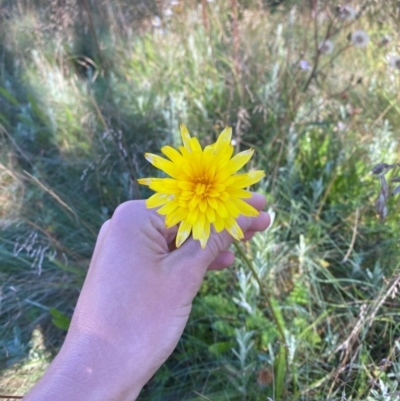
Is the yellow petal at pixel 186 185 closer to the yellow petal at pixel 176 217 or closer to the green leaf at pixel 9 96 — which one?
the yellow petal at pixel 176 217

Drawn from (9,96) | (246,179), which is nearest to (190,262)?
(246,179)

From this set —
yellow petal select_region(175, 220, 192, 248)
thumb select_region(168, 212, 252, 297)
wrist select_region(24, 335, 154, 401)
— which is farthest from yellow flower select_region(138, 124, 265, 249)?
wrist select_region(24, 335, 154, 401)

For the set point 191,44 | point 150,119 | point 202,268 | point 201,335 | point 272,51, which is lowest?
point 201,335

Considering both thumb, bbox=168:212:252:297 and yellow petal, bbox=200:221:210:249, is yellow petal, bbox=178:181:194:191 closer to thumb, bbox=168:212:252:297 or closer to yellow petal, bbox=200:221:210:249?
yellow petal, bbox=200:221:210:249

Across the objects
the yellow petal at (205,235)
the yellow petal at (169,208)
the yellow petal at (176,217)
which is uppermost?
the yellow petal at (169,208)

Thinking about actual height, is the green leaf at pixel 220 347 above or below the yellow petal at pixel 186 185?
below

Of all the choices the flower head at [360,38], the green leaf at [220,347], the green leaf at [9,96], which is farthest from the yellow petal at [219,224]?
the green leaf at [9,96]

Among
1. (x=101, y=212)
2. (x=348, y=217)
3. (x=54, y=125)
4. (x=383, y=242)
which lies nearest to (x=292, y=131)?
(x=348, y=217)

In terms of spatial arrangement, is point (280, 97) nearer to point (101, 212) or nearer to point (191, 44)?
point (191, 44)
